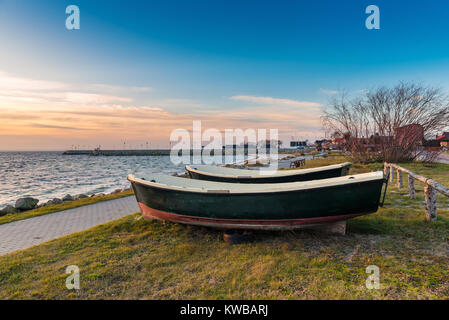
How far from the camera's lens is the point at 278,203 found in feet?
16.3

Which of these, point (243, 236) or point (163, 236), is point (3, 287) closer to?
point (163, 236)

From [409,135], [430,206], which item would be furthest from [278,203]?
[409,135]

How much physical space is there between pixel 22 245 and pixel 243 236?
5.24 metres

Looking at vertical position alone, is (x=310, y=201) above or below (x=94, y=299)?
above

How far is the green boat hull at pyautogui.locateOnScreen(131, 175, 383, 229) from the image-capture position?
4.73 metres

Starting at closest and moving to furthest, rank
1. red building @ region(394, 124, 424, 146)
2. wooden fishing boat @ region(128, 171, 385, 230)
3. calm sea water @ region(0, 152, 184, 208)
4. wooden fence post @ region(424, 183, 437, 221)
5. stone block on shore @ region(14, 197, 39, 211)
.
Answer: wooden fishing boat @ region(128, 171, 385, 230)
wooden fence post @ region(424, 183, 437, 221)
stone block on shore @ region(14, 197, 39, 211)
calm sea water @ region(0, 152, 184, 208)
red building @ region(394, 124, 424, 146)

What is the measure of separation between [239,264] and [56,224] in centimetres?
653

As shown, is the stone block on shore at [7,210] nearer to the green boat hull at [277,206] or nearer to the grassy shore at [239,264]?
the grassy shore at [239,264]

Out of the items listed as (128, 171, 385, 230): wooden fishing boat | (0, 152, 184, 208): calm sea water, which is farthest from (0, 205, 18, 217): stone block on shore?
(128, 171, 385, 230): wooden fishing boat

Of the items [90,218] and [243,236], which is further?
[90,218]

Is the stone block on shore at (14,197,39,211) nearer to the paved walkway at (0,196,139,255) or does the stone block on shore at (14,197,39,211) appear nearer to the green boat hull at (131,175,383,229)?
the paved walkway at (0,196,139,255)

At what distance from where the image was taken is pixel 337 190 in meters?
4.72
